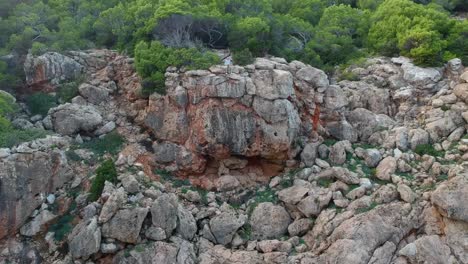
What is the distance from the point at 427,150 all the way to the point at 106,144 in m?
15.4

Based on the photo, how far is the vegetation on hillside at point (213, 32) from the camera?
26234 millimetres

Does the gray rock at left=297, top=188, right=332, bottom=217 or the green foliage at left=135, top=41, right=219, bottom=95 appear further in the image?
the green foliage at left=135, top=41, right=219, bottom=95

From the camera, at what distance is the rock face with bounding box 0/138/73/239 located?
19953 mm

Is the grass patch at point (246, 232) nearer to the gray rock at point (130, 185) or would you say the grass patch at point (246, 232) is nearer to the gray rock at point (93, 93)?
the gray rock at point (130, 185)

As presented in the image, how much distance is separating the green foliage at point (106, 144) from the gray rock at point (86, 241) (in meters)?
4.76

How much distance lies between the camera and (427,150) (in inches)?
912

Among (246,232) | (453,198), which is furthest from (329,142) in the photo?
(453,198)

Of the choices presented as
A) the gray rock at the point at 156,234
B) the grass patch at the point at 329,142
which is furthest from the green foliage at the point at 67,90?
the grass patch at the point at 329,142

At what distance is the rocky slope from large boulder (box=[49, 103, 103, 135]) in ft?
0.22

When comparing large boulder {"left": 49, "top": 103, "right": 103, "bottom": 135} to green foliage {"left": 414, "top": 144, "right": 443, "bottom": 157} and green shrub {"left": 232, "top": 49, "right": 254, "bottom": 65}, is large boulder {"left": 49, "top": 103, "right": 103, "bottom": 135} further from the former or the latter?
green foliage {"left": 414, "top": 144, "right": 443, "bottom": 157}

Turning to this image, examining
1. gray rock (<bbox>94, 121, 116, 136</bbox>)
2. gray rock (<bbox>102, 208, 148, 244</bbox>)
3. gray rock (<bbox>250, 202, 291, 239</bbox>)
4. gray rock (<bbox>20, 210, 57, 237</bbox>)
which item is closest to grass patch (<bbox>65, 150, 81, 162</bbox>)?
gray rock (<bbox>94, 121, 116, 136</bbox>)

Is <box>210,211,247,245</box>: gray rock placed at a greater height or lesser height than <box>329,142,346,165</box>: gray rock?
lesser

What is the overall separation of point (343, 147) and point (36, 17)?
62.9 feet

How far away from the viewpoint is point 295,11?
112 feet
